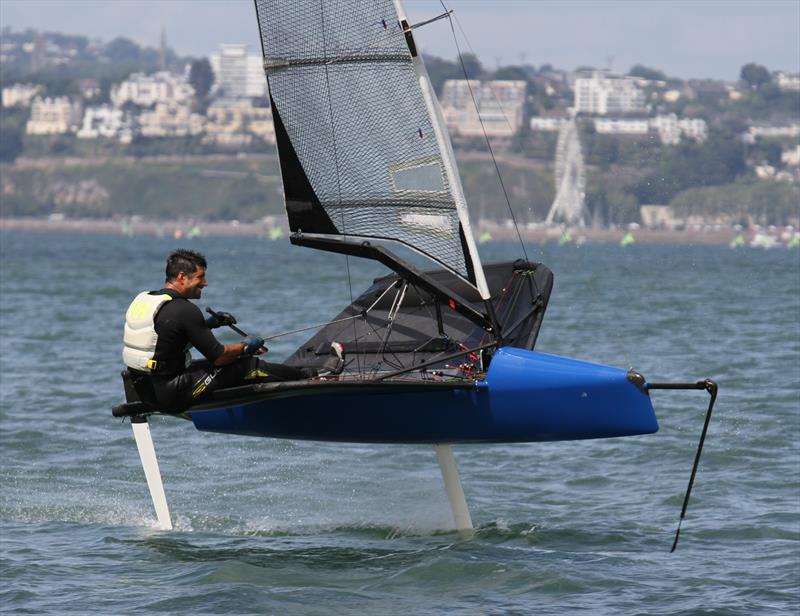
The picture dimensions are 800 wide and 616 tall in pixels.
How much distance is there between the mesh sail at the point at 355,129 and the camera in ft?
27.3

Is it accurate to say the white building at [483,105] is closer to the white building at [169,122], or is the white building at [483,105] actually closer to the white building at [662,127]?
the white building at [662,127]

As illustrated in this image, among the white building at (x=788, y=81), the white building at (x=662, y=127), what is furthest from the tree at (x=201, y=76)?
the white building at (x=788, y=81)

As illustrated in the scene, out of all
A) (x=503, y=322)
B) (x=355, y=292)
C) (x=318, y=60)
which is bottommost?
(x=355, y=292)

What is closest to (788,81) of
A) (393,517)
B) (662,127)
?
(662,127)

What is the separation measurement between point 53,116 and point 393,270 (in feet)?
533

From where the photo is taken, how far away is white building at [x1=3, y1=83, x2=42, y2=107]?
573 feet

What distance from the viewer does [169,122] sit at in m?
164

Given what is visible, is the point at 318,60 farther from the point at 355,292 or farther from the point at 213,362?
the point at 355,292

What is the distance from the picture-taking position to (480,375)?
8016 mm

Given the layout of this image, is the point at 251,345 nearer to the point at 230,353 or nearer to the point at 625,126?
the point at 230,353

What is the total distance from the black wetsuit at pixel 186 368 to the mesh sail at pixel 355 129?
0.90m

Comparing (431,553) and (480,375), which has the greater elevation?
(480,375)

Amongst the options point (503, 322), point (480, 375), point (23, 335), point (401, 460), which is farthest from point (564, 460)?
point (23, 335)

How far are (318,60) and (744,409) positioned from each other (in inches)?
278
